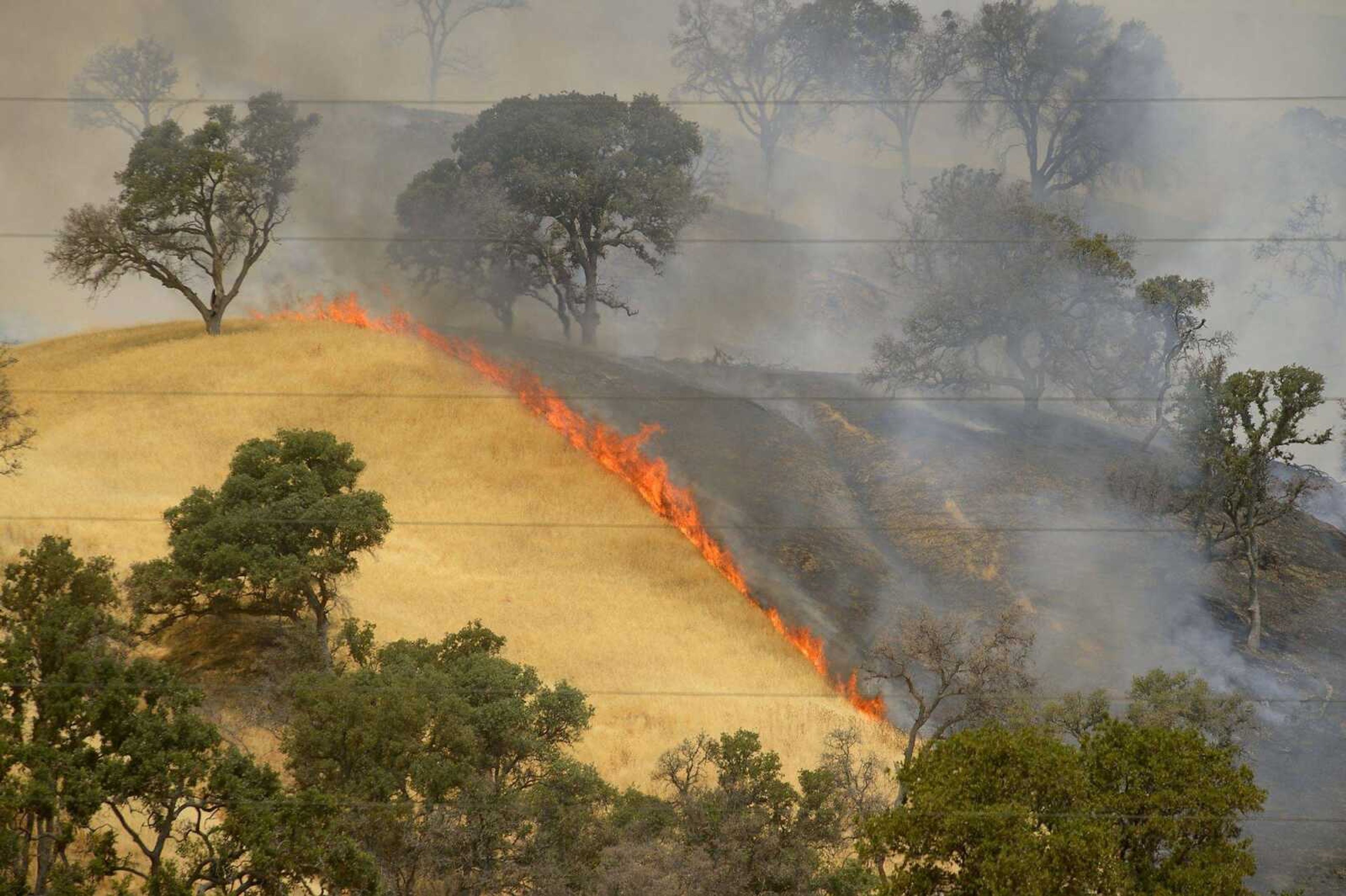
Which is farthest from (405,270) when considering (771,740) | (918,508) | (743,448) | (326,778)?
(326,778)

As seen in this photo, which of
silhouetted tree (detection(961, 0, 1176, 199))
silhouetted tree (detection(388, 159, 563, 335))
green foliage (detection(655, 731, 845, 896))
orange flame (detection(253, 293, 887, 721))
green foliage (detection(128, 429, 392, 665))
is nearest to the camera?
green foliage (detection(655, 731, 845, 896))

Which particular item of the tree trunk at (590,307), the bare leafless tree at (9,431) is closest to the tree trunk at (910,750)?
the bare leafless tree at (9,431)

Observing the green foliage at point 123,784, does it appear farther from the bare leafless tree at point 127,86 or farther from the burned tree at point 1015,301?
the bare leafless tree at point 127,86

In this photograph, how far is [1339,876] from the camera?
41.9m

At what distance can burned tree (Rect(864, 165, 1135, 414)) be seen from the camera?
245ft

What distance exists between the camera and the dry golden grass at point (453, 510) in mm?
51656

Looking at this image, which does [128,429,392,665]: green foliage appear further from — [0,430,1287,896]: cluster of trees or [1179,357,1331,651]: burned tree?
[1179,357,1331,651]: burned tree

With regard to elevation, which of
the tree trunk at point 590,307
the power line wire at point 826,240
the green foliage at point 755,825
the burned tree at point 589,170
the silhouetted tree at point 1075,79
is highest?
the silhouetted tree at point 1075,79

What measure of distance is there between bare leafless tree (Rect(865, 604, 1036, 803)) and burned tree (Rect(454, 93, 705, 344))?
45.6m

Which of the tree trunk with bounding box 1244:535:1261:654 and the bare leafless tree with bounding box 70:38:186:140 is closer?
the tree trunk with bounding box 1244:535:1261:654

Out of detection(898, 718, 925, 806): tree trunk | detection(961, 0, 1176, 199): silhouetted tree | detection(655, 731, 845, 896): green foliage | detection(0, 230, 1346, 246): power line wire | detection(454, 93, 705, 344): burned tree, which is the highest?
detection(961, 0, 1176, 199): silhouetted tree

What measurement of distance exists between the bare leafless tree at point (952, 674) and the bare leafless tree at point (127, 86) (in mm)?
108357

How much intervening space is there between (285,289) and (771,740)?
83.2m

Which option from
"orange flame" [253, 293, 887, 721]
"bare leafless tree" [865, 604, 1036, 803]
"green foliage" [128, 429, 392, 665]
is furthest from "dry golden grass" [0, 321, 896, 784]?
"green foliage" [128, 429, 392, 665]
